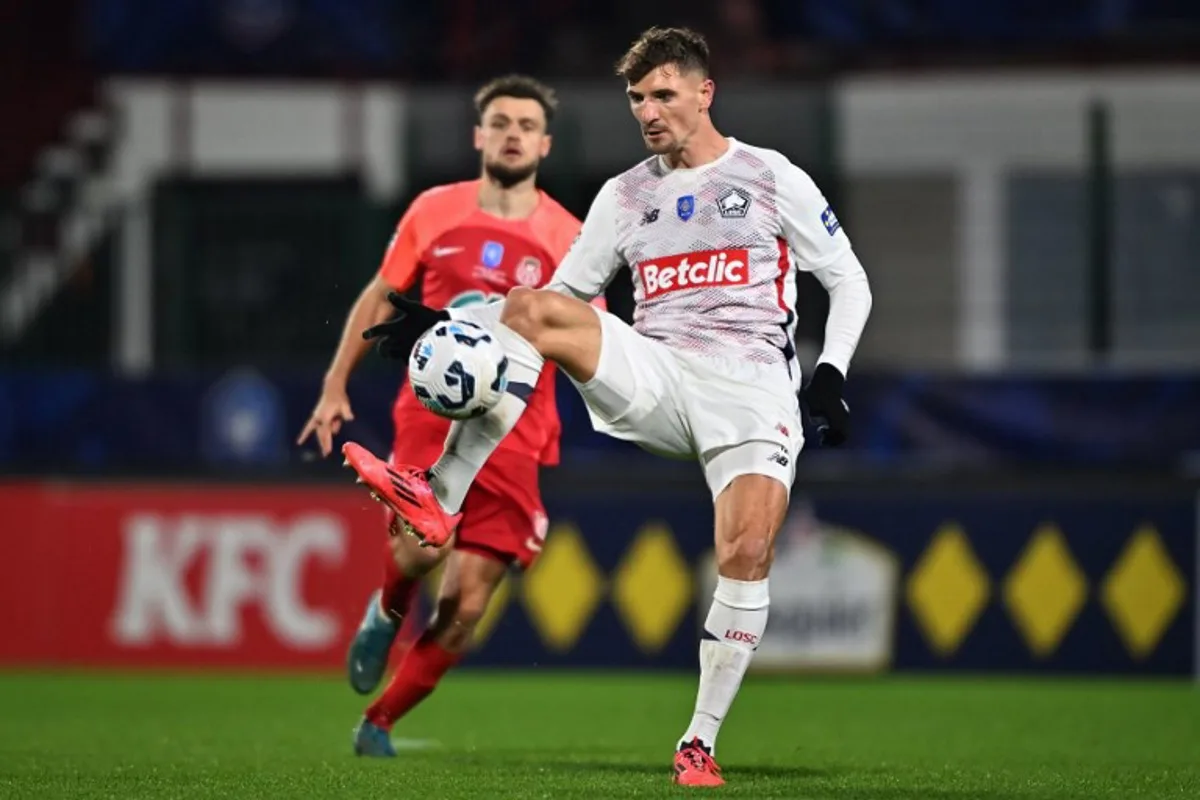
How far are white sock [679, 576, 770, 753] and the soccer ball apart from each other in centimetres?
99

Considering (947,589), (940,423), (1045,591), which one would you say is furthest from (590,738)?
(940,423)

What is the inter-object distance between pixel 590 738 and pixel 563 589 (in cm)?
372

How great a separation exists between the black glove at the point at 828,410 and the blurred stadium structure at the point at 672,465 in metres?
6.40

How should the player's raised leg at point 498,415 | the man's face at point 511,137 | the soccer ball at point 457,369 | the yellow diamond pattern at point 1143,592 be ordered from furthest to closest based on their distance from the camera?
the yellow diamond pattern at point 1143,592
the man's face at point 511,137
the player's raised leg at point 498,415
the soccer ball at point 457,369

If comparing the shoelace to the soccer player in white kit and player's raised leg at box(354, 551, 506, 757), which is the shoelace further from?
player's raised leg at box(354, 551, 506, 757)

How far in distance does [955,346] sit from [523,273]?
624 centimetres

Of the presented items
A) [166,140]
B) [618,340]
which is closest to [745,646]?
[618,340]

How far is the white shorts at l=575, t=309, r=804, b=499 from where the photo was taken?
7.12 metres

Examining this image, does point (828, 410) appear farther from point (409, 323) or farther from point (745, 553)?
point (409, 323)

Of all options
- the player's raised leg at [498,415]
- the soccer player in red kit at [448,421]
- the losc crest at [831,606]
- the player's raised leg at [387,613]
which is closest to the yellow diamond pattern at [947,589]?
the losc crest at [831,606]

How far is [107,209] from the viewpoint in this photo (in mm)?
14758

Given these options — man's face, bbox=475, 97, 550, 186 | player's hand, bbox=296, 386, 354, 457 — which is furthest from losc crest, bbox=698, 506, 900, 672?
player's hand, bbox=296, 386, 354, 457

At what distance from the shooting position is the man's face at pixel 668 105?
726 centimetres

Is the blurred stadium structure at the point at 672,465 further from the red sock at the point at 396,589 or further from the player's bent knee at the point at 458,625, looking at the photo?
the player's bent knee at the point at 458,625
